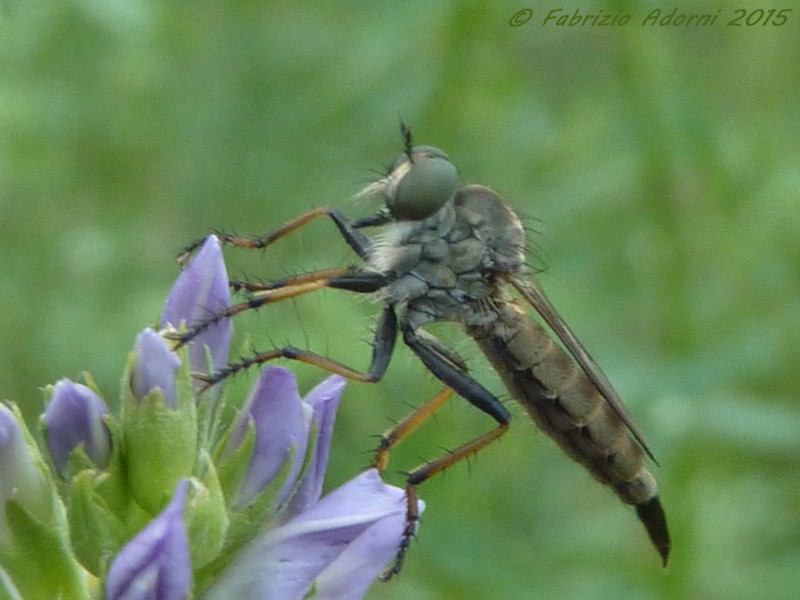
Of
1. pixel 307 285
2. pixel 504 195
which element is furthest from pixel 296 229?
pixel 504 195

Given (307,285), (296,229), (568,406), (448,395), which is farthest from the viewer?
(568,406)

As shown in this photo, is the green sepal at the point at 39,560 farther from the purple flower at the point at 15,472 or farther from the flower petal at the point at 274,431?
the flower petal at the point at 274,431

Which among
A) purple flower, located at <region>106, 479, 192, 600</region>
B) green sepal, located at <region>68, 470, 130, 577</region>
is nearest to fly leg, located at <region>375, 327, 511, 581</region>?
green sepal, located at <region>68, 470, 130, 577</region>

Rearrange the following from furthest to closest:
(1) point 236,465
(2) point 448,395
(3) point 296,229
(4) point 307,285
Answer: (2) point 448,395 < (3) point 296,229 < (4) point 307,285 < (1) point 236,465

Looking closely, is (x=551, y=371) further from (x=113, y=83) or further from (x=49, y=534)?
(x=113, y=83)

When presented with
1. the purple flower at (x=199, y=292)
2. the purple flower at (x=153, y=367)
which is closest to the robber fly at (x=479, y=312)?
the purple flower at (x=199, y=292)

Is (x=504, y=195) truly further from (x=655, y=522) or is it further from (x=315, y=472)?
(x=315, y=472)
